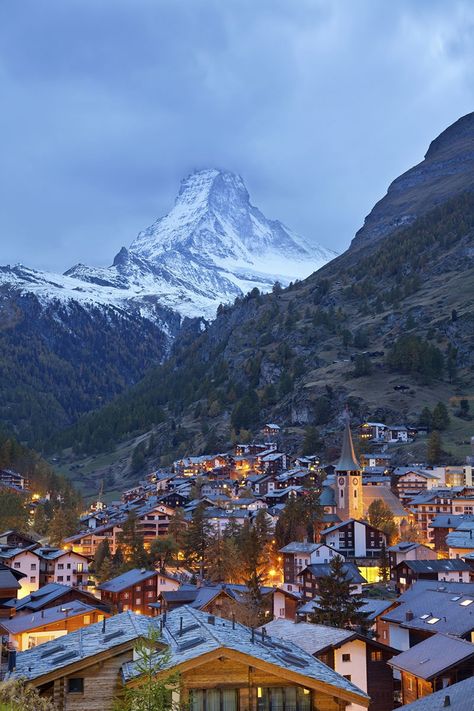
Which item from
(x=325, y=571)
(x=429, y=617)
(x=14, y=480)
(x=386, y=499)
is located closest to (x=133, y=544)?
(x=325, y=571)

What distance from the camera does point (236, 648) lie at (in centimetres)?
2019

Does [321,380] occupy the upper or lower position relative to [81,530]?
upper

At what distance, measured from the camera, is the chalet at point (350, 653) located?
128 feet

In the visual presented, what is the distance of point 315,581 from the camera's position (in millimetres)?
79562

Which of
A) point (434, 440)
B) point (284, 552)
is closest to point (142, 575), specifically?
point (284, 552)

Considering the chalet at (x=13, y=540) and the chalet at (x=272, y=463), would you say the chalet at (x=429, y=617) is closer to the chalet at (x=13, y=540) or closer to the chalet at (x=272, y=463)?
the chalet at (x=13, y=540)

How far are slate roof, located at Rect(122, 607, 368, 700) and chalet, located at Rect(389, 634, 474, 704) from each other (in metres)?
15.6

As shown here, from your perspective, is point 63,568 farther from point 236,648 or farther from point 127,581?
point 236,648

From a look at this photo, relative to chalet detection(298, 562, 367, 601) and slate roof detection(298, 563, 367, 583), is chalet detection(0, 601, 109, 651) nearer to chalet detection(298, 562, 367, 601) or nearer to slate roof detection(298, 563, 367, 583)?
slate roof detection(298, 563, 367, 583)

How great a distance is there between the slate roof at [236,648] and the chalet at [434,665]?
1557cm

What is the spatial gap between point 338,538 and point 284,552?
45.5 feet

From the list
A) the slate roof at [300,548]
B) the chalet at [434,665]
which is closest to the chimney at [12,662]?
the chalet at [434,665]

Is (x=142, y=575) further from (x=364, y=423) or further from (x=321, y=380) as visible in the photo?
(x=321, y=380)

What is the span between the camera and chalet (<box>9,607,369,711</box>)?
65.8 ft
